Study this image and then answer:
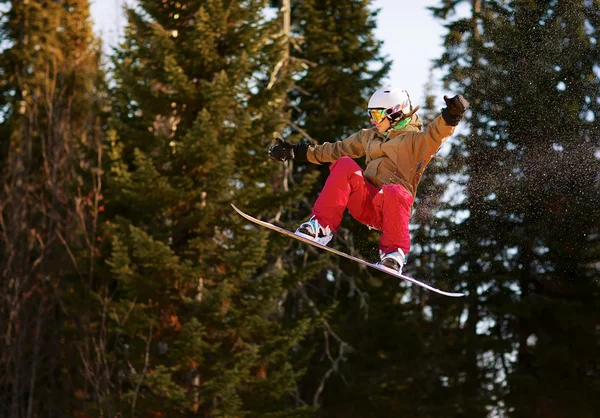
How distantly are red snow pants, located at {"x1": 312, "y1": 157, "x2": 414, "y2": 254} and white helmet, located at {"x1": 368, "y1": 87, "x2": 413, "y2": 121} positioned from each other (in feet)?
1.39

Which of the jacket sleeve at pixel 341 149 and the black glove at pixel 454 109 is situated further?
the jacket sleeve at pixel 341 149

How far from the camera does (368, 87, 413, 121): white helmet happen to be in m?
6.44

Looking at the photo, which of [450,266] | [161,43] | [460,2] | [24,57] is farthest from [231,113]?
[24,57]

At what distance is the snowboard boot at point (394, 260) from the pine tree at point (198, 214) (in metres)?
8.09

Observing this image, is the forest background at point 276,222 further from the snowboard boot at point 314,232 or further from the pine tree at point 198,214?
the snowboard boot at point 314,232

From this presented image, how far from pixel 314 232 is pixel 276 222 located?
9224 millimetres

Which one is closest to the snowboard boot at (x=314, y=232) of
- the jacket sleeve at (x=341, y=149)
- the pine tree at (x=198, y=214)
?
the jacket sleeve at (x=341, y=149)

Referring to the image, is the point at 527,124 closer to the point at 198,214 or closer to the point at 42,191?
the point at 198,214

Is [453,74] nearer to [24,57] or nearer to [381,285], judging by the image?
[381,285]

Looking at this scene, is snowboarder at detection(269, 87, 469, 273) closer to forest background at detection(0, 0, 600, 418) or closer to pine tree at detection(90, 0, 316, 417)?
forest background at detection(0, 0, 600, 418)

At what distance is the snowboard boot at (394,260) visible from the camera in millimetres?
6520

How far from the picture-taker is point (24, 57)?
26125 millimetres

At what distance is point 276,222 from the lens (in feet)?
51.9

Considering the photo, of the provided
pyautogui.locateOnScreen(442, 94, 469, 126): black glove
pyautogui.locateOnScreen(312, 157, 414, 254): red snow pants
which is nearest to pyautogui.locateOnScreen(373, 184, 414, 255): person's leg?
pyautogui.locateOnScreen(312, 157, 414, 254): red snow pants
